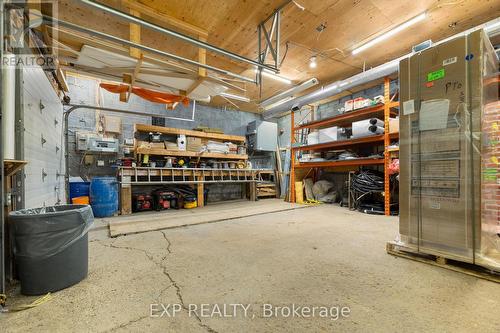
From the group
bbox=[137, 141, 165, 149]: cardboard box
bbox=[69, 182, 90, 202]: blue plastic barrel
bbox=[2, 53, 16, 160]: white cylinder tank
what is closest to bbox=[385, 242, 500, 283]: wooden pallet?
bbox=[2, 53, 16, 160]: white cylinder tank

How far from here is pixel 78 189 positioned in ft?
14.0

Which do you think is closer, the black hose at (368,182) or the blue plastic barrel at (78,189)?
the blue plastic barrel at (78,189)

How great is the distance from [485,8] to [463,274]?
144 inches

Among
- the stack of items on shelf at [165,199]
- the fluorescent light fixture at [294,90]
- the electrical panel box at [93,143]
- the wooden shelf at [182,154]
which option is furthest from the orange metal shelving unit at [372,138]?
the electrical panel box at [93,143]

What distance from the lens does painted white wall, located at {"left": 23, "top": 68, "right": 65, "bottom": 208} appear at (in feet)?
7.13

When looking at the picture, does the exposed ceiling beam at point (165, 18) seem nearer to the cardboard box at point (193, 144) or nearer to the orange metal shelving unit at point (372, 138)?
the cardboard box at point (193, 144)

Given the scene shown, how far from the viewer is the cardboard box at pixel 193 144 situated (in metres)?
5.75

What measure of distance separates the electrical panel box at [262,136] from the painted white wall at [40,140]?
16.0 feet

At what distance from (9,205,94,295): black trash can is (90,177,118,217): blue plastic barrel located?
3.00 m

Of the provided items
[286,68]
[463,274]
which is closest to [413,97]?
[463,274]

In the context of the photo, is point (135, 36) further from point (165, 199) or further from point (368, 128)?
point (368, 128)

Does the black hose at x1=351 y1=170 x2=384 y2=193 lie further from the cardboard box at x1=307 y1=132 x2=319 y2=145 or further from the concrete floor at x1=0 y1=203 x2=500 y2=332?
the concrete floor at x1=0 y1=203 x2=500 y2=332

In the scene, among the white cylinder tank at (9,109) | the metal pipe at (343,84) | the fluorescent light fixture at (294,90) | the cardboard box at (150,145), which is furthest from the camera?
the cardboard box at (150,145)

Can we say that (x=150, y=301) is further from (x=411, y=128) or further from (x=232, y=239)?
(x=411, y=128)
